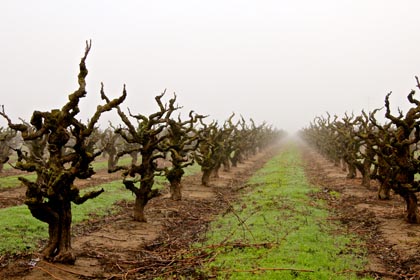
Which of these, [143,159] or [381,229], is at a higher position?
[143,159]

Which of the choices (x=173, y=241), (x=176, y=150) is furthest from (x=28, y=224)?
(x=176, y=150)

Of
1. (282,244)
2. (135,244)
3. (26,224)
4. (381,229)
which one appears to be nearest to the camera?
(282,244)

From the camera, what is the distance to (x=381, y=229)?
16.1m

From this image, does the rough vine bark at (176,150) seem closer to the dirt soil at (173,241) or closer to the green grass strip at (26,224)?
the dirt soil at (173,241)

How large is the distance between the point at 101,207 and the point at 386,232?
13.1 metres

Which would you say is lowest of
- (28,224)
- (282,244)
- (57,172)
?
(282,244)

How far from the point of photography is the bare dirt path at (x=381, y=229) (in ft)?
38.5

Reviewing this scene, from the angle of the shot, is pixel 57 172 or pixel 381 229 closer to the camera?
pixel 57 172

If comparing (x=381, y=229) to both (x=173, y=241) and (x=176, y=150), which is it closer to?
(x=173, y=241)

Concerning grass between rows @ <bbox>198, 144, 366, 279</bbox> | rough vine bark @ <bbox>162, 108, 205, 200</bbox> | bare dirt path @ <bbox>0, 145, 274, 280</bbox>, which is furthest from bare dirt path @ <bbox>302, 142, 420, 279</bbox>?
rough vine bark @ <bbox>162, 108, 205, 200</bbox>

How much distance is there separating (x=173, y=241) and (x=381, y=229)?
8.13 m

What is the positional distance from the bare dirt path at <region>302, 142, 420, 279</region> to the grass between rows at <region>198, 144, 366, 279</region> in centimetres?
60

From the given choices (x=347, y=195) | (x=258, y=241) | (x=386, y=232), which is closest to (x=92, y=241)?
(x=258, y=241)

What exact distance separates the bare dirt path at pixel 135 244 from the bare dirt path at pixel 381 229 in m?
5.67
